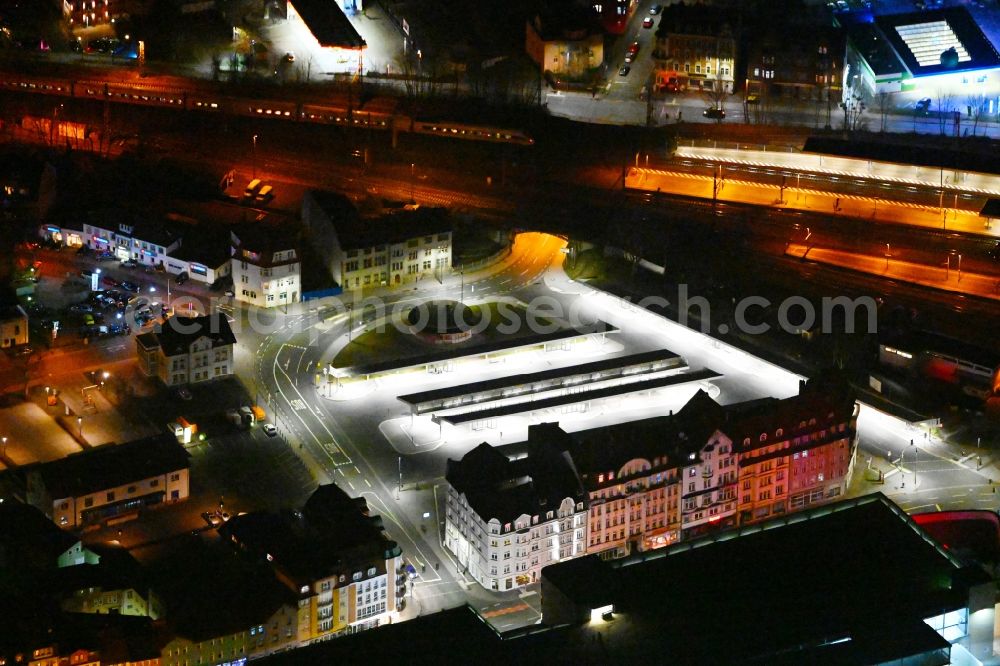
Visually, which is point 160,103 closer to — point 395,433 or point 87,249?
point 87,249

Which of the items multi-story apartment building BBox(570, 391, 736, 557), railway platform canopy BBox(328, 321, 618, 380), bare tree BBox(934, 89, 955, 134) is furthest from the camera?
bare tree BBox(934, 89, 955, 134)

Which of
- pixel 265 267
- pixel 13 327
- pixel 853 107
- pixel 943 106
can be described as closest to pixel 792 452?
pixel 265 267

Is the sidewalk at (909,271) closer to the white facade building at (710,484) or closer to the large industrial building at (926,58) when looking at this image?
the large industrial building at (926,58)

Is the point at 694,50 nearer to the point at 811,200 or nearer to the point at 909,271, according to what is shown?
the point at 811,200

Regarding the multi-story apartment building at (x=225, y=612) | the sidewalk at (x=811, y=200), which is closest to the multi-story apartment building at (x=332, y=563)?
the multi-story apartment building at (x=225, y=612)

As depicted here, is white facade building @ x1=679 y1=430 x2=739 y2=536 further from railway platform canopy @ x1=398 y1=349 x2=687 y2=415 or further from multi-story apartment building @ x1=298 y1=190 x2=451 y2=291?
multi-story apartment building @ x1=298 y1=190 x2=451 y2=291

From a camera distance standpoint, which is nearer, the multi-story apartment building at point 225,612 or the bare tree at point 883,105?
the multi-story apartment building at point 225,612

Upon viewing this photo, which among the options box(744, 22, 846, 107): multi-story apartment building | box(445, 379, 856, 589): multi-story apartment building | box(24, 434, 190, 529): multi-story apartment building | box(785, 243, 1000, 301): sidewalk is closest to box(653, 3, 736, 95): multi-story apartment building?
box(744, 22, 846, 107): multi-story apartment building
